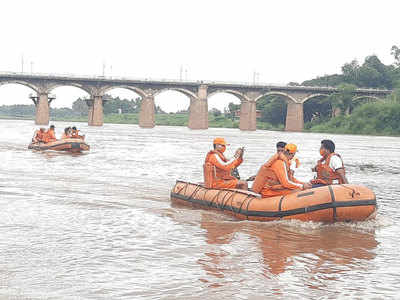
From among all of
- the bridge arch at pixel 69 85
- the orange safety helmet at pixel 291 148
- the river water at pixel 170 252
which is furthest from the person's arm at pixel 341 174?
the bridge arch at pixel 69 85

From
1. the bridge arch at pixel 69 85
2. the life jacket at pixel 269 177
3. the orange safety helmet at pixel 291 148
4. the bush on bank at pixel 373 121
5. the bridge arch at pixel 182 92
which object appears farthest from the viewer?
the bridge arch at pixel 182 92

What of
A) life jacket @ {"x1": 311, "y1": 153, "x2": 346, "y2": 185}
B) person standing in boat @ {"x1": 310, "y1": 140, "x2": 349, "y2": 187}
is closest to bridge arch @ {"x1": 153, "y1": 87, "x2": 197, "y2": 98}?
life jacket @ {"x1": 311, "y1": 153, "x2": 346, "y2": 185}

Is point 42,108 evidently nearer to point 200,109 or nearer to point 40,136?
point 200,109

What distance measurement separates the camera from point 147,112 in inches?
3834

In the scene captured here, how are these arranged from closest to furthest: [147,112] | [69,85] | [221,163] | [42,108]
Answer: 1. [221,163]
2. [42,108]
3. [69,85]
4. [147,112]

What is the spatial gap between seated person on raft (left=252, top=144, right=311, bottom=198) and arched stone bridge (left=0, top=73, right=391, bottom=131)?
83.2 m

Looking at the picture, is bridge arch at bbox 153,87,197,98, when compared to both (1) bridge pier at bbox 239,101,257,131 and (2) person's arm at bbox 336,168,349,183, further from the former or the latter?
(2) person's arm at bbox 336,168,349,183

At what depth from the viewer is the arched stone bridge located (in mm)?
92250

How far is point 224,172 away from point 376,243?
380 centimetres

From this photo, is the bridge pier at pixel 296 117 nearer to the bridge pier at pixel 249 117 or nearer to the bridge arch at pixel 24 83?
the bridge pier at pixel 249 117

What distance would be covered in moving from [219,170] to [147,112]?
85920 mm

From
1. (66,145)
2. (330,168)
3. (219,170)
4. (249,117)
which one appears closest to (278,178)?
(330,168)

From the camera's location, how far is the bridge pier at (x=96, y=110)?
95500mm

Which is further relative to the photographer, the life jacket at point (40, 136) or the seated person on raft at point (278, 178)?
the life jacket at point (40, 136)
